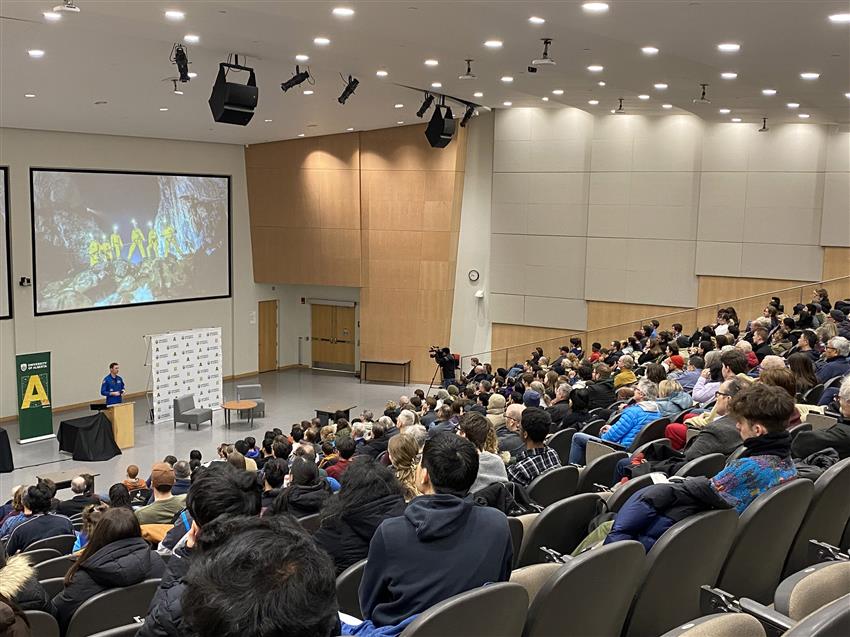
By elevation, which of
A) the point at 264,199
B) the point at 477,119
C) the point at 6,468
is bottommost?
the point at 6,468

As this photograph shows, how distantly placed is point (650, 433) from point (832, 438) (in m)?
2.13

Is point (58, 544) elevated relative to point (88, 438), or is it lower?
elevated

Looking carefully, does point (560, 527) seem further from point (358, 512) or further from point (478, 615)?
point (478, 615)

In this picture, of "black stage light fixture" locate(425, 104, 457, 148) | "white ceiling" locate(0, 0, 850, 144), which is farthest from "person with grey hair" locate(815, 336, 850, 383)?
"black stage light fixture" locate(425, 104, 457, 148)

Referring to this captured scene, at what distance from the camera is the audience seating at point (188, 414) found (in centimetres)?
1633

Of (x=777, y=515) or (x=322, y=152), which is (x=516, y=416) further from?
(x=322, y=152)

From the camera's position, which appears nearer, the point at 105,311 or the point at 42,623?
the point at 42,623

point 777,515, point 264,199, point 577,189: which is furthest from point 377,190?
point 777,515

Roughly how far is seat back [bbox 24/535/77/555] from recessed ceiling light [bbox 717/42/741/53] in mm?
7540

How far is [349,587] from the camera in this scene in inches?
127

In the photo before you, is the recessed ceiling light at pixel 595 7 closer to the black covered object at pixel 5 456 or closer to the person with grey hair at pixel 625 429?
the person with grey hair at pixel 625 429

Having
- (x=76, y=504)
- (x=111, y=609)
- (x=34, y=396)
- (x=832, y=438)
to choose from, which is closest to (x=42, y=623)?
(x=111, y=609)

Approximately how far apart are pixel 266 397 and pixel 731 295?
10.5m

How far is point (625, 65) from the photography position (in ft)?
34.8
